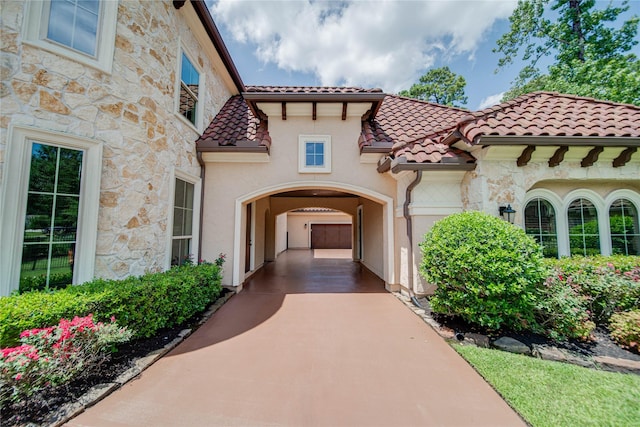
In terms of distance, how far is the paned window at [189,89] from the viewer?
6.49 meters

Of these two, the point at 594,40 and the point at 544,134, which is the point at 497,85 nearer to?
the point at 594,40

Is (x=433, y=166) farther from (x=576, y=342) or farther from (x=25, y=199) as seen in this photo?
(x=25, y=199)

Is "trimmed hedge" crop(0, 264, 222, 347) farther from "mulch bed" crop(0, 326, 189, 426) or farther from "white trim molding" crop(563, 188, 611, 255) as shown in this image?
"white trim molding" crop(563, 188, 611, 255)

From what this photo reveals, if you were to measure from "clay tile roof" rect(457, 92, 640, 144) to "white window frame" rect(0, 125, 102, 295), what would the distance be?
743 centimetres

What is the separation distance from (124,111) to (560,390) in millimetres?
8142

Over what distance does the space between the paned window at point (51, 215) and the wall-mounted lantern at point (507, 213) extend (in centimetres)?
846

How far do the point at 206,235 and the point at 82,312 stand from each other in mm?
3962

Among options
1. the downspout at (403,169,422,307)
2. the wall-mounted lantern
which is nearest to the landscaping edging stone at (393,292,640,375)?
the downspout at (403,169,422,307)

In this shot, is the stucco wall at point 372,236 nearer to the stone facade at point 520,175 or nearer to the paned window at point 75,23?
the stone facade at point 520,175

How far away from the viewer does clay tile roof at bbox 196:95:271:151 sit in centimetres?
700

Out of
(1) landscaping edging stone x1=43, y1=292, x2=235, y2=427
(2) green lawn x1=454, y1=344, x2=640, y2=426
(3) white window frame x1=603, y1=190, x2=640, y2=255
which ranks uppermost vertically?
(3) white window frame x1=603, y1=190, x2=640, y2=255

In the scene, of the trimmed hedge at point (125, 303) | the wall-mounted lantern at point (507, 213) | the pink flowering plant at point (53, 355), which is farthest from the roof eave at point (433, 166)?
the pink flowering plant at point (53, 355)

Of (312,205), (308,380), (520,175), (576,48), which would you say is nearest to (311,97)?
(520,175)

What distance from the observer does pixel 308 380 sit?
325 centimetres
